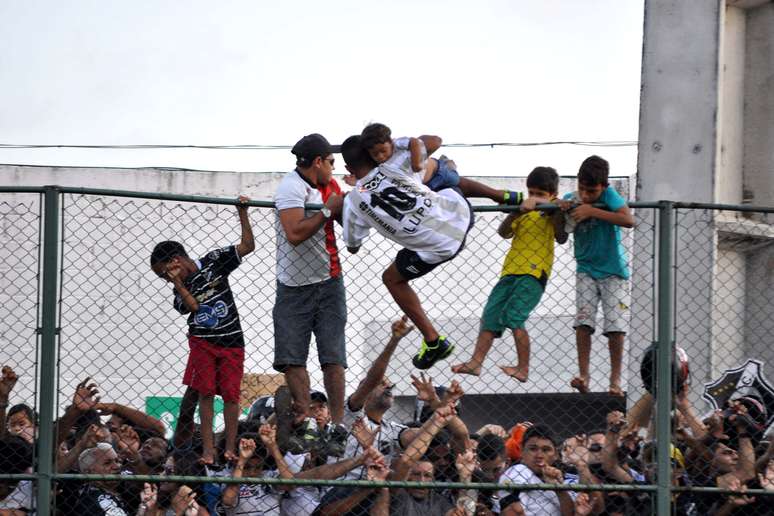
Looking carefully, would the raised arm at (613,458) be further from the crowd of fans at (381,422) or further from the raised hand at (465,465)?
the raised hand at (465,465)

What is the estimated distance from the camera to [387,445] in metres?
8.66

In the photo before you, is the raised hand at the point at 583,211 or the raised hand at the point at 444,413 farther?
the raised hand at the point at 444,413

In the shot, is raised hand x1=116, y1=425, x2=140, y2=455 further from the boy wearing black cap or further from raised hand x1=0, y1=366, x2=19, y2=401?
the boy wearing black cap

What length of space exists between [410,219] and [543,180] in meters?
1.06

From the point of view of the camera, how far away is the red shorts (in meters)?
8.30

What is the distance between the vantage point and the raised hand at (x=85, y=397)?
809 cm

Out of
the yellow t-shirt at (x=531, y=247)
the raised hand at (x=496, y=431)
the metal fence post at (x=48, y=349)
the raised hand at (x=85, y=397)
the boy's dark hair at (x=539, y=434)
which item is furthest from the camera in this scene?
the raised hand at (x=496, y=431)

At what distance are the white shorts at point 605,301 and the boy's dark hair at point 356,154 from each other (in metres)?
1.54

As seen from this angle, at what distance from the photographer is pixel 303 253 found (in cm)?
826

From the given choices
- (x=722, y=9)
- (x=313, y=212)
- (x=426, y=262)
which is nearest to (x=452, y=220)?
(x=426, y=262)

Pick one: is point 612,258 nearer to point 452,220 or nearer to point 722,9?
point 452,220

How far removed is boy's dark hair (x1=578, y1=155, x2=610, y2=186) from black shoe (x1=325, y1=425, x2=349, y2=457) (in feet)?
7.13

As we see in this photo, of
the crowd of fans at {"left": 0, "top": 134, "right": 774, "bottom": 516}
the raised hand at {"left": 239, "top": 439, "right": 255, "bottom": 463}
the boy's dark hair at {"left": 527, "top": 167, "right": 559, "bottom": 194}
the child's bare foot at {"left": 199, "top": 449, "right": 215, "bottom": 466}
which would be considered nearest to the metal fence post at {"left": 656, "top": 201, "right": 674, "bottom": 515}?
the crowd of fans at {"left": 0, "top": 134, "right": 774, "bottom": 516}

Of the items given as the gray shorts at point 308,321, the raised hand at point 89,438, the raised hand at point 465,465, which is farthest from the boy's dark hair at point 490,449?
the raised hand at point 89,438
